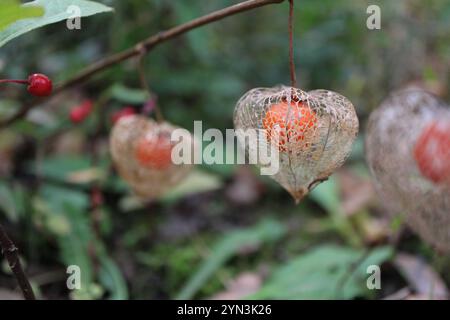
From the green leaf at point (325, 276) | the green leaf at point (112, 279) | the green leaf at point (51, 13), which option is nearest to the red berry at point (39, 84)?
the green leaf at point (51, 13)

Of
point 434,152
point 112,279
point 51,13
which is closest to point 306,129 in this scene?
point 434,152

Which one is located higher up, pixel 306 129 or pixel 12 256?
pixel 306 129

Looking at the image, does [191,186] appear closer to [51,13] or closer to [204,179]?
[204,179]

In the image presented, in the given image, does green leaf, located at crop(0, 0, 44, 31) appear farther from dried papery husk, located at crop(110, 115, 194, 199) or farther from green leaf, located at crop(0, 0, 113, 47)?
dried papery husk, located at crop(110, 115, 194, 199)

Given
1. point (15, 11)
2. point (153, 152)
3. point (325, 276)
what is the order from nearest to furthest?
point (15, 11)
point (153, 152)
point (325, 276)
